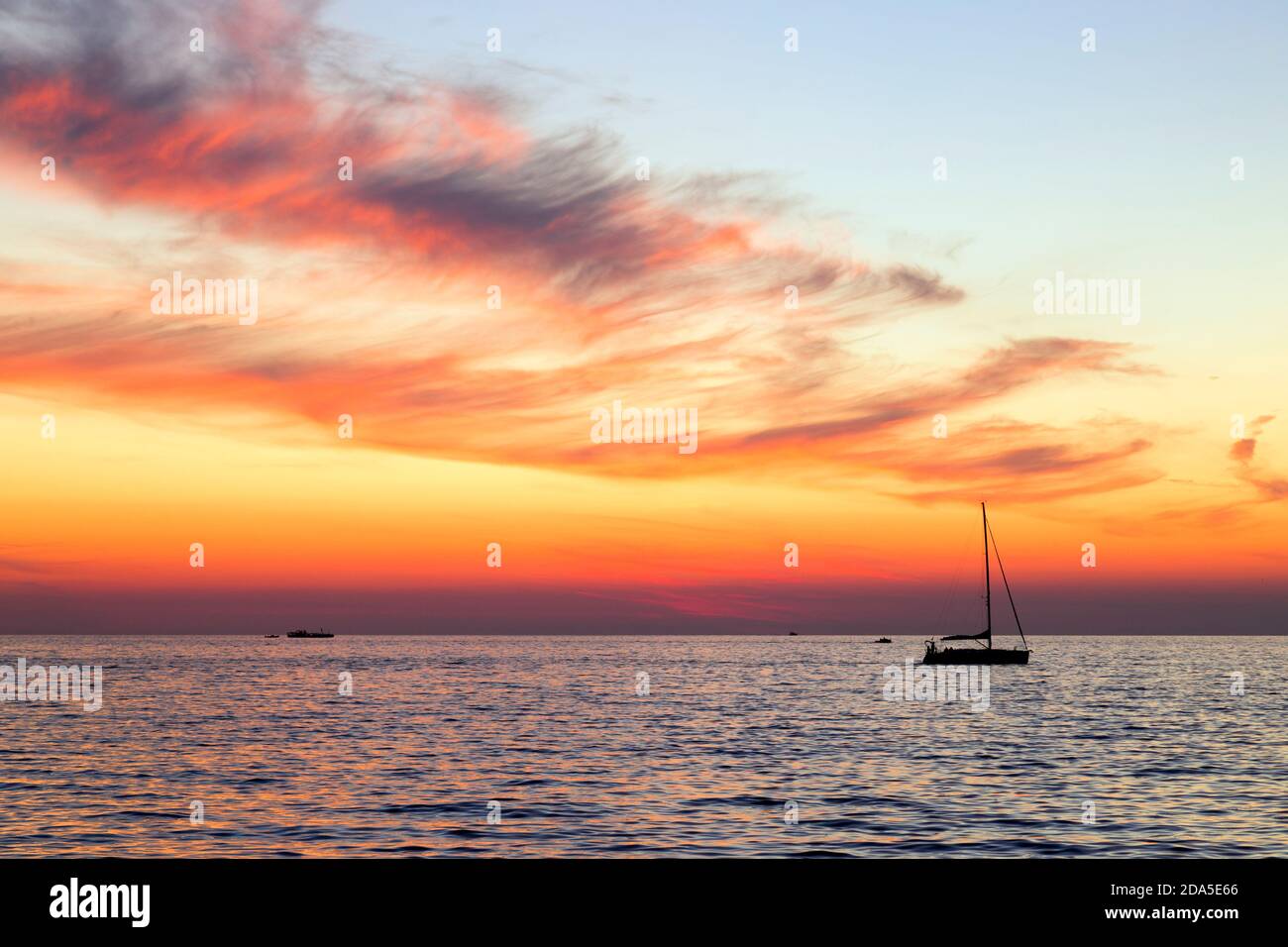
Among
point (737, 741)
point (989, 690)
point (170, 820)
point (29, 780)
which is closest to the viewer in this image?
point (170, 820)

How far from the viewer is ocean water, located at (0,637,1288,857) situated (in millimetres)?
31953

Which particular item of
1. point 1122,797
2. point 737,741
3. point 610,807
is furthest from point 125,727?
point 1122,797

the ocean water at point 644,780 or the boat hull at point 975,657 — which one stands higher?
the ocean water at point 644,780

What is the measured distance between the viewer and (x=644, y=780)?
148ft

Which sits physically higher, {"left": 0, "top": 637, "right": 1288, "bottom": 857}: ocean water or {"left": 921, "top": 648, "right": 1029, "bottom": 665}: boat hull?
{"left": 0, "top": 637, "right": 1288, "bottom": 857}: ocean water

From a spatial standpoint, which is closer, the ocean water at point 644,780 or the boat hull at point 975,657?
the ocean water at point 644,780

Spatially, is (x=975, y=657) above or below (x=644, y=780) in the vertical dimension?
below

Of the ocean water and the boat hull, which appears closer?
the ocean water

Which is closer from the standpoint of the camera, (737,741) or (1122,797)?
(1122,797)

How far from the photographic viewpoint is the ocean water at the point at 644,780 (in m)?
32.0
